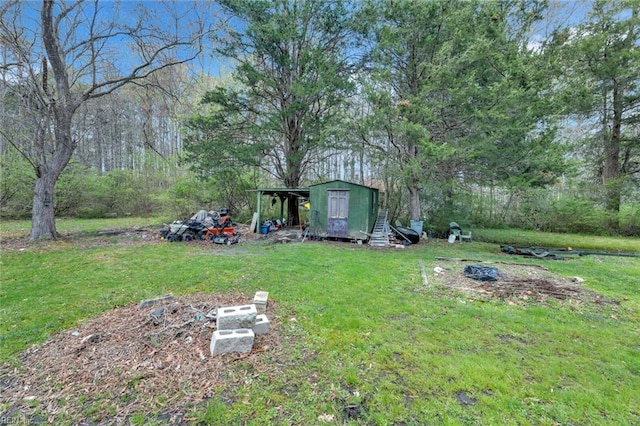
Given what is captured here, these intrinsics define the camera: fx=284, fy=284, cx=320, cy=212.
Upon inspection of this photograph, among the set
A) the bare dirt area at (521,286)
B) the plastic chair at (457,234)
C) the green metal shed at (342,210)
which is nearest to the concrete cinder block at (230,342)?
the bare dirt area at (521,286)

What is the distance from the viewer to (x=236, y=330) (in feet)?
9.45

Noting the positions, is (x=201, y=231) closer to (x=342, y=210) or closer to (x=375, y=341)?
(x=342, y=210)

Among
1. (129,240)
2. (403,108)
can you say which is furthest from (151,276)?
(403,108)

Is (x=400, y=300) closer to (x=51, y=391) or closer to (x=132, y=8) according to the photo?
(x=51, y=391)

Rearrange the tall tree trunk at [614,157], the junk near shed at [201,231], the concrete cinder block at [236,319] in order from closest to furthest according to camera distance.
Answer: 1. the concrete cinder block at [236,319]
2. the junk near shed at [201,231]
3. the tall tree trunk at [614,157]

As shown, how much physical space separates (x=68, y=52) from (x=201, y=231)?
6.54 metres

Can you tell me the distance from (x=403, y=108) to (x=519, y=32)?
574cm

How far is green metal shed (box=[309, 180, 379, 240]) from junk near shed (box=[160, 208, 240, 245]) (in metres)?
3.14

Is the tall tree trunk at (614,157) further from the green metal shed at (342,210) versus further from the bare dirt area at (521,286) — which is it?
the green metal shed at (342,210)

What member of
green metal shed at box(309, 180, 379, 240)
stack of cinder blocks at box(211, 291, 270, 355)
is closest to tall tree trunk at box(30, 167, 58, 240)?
green metal shed at box(309, 180, 379, 240)

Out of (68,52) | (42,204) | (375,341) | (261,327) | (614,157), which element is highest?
(68,52)

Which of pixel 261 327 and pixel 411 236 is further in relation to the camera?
pixel 411 236

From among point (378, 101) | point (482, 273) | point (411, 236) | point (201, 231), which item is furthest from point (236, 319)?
point (378, 101)

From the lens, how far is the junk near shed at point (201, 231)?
9.66 meters
